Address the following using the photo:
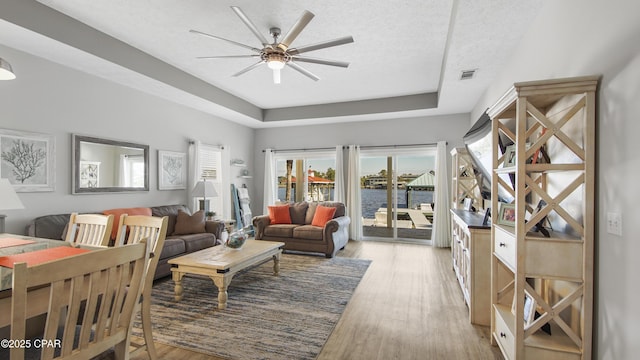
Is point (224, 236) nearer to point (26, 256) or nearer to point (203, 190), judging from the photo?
point (203, 190)

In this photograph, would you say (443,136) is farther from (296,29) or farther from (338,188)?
(296,29)

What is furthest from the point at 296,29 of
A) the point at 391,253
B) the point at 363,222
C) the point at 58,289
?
the point at 363,222

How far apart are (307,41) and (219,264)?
8.67 ft

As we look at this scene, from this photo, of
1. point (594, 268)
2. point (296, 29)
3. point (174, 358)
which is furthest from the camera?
point (296, 29)

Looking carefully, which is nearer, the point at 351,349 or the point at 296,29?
the point at 351,349

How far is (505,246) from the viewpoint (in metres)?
2.01

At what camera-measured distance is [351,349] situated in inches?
89.4

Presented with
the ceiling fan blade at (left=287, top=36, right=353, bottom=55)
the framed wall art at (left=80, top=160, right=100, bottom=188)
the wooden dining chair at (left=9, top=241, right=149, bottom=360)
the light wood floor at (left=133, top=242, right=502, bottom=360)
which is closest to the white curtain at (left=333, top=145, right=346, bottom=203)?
the light wood floor at (left=133, top=242, right=502, bottom=360)

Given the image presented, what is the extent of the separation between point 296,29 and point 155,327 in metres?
2.84

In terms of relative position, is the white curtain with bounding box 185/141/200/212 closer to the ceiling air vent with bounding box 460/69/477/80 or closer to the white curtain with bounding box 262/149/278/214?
the white curtain with bounding box 262/149/278/214

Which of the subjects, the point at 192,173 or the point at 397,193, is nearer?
the point at 192,173

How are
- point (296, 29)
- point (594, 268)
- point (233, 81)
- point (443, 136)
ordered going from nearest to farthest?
point (594, 268) → point (296, 29) → point (233, 81) → point (443, 136)

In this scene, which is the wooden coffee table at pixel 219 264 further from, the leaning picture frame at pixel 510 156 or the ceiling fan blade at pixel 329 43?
the leaning picture frame at pixel 510 156

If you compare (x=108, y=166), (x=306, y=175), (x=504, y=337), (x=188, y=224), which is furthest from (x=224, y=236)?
(x=504, y=337)
